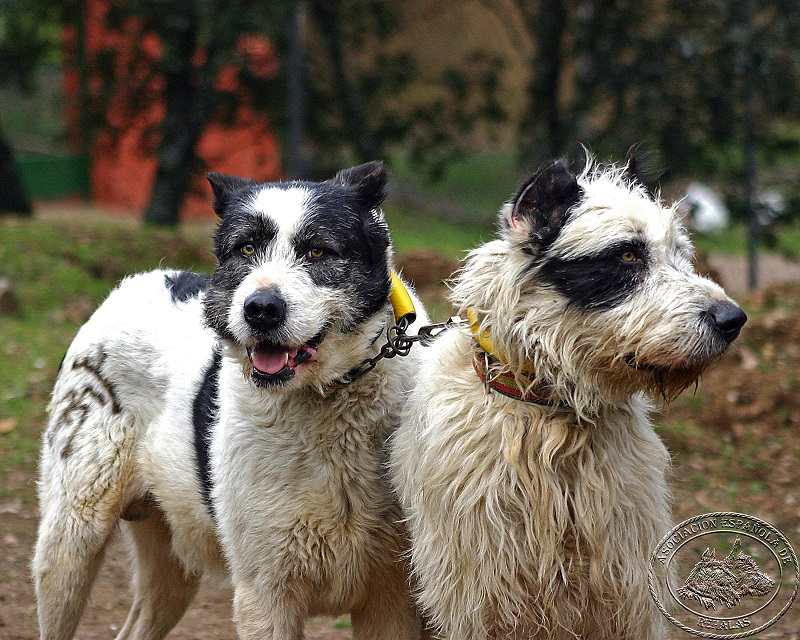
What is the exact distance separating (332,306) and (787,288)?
599cm

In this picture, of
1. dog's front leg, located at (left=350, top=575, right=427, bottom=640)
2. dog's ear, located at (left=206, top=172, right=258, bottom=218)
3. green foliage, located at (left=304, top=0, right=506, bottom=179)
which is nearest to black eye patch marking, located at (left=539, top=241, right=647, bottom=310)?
dog's front leg, located at (left=350, top=575, right=427, bottom=640)

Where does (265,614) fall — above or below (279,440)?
below

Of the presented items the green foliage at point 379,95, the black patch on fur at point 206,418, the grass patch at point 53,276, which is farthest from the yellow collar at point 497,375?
the green foliage at point 379,95

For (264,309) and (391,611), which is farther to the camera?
(391,611)

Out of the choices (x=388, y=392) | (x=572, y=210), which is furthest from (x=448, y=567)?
(x=572, y=210)

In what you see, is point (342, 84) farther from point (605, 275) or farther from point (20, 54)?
point (605, 275)

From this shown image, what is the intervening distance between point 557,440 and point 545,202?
2.33ft

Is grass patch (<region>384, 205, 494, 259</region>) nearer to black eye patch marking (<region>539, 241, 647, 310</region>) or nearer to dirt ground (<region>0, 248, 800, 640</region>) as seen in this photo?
dirt ground (<region>0, 248, 800, 640</region>)

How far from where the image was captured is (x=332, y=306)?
378cm

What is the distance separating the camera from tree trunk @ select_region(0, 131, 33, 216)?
38.8ft

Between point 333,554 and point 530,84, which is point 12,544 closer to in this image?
point 333,554

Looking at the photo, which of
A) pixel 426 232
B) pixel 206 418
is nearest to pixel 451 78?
pixel 426 232

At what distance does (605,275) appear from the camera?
127 inches

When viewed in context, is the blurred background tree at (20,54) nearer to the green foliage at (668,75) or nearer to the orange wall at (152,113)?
the orange wall at (152,113)
